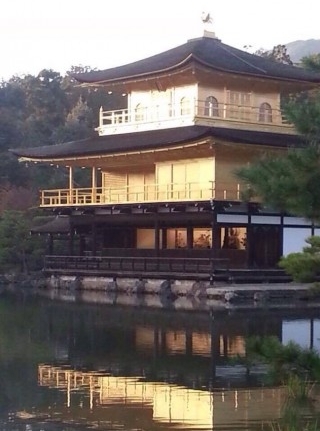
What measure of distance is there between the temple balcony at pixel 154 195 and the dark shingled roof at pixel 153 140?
1560 mm

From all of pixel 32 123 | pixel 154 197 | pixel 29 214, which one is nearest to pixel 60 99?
pixel 32 123

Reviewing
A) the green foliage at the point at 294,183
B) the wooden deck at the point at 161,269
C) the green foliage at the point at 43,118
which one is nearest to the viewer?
the green foliage at the point at 294,183

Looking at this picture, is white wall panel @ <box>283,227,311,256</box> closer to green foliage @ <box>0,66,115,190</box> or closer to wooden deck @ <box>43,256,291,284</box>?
wooden deck @ <box>43,256,291,284</box>

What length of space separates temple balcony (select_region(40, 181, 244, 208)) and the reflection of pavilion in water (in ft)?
58.7

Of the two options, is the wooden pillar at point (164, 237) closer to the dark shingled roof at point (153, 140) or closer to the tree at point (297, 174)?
the dark shingled roof at point (153, 140)

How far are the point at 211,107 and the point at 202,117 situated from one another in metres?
0.89

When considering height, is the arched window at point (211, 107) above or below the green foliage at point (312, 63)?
below

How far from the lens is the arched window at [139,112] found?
37.8 metres

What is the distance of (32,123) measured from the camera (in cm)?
5803

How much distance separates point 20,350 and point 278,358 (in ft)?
28.8

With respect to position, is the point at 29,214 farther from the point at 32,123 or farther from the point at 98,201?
the point at 32,123

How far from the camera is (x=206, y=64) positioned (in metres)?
33.8

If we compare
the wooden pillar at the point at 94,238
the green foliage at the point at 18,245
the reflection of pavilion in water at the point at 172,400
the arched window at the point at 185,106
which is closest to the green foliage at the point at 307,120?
the reflection of pavilion in water at the point at 172,400

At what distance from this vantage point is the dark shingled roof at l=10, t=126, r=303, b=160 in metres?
31.9
